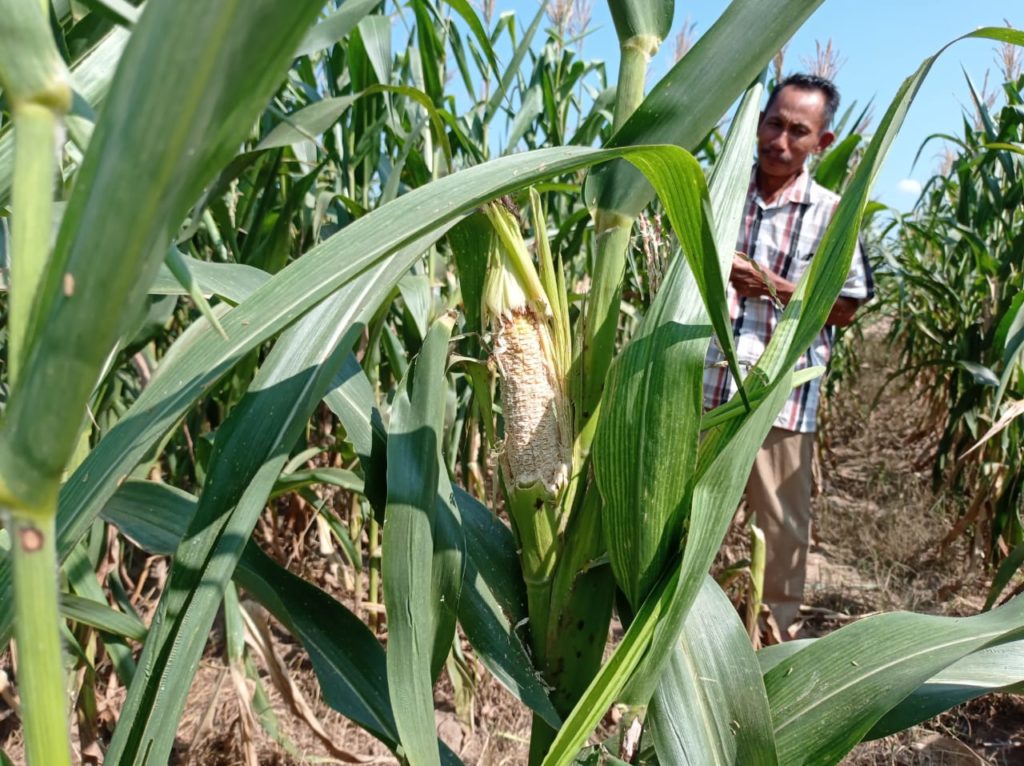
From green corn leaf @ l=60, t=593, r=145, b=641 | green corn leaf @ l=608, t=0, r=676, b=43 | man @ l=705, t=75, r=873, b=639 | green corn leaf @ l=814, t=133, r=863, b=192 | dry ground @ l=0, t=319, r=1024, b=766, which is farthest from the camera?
→ green corn leaf @ l=814, t=133, r=863, b=192

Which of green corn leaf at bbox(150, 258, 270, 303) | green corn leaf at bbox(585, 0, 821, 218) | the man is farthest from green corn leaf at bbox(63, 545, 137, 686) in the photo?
the man

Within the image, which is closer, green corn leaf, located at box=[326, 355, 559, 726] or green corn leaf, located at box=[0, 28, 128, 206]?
green corn leaf, located at box=[0, 28, 128, 206]

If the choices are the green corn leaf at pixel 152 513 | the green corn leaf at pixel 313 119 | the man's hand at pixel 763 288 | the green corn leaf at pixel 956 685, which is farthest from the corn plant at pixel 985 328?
the green corn leaf at pixel 152 513

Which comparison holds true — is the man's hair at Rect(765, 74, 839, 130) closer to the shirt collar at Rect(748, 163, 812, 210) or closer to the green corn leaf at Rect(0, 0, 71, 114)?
the shirt collar at Rect(748, 163, 812, 210)

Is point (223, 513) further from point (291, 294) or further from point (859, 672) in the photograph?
point (859, 672)

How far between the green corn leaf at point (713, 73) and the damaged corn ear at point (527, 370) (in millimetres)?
114

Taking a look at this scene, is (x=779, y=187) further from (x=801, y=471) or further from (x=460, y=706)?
(x=460, y=706)

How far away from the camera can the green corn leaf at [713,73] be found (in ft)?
1.42

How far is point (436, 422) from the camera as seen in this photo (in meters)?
0.52

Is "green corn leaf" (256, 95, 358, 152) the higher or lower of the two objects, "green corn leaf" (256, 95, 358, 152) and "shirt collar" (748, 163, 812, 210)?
the lower

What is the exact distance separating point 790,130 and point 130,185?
69.2 inches

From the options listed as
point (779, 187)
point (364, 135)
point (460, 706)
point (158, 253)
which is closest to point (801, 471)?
point (779, 187)

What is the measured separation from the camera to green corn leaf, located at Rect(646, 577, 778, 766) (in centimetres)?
51

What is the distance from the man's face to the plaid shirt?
0.06 meters
